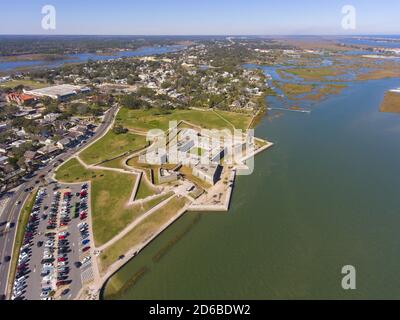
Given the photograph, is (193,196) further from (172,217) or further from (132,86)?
(132,86)

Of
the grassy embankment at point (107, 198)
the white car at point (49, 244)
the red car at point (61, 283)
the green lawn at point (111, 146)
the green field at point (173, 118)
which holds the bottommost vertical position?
the red car at point (61, 283)

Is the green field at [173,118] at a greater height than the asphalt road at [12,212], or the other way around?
the green field at [173,118]

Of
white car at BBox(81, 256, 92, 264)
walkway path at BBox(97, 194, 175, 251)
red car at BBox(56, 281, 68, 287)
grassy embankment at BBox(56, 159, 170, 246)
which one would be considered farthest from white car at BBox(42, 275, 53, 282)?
grassy embankment at BBox(56, 159, 170, 246)

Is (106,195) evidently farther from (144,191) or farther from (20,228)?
(20,228)

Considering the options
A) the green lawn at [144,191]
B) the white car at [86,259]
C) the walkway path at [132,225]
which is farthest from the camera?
the green lawn at [144,191]

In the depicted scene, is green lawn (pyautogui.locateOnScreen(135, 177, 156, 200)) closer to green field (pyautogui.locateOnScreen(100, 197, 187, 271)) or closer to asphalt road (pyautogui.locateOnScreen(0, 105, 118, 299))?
green field (pyautogui.locateOnScreen(100, 197, 187, 271))

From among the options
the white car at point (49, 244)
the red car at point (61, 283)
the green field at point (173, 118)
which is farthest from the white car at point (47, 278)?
the green field at point (173, 118)

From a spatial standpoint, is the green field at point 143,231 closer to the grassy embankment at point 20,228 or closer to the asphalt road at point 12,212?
the grassy embankment at point 20,228

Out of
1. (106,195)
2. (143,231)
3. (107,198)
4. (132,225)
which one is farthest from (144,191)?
(143,231)

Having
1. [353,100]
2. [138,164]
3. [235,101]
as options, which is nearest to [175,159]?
[138,164]
